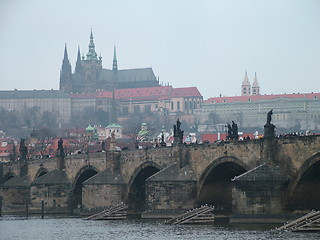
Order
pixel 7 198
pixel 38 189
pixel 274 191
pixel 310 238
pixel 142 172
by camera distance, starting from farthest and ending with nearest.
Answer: pixel 7 198 → pixel 38 189 → pixel 142 172 → pixel 274 191 → pixel 310 238

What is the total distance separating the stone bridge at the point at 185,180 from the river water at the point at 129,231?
1585 millimetres

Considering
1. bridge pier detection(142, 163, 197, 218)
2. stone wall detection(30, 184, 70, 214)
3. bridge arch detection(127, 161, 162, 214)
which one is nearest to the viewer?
bridge pier detection(142, 163, 197, 218)

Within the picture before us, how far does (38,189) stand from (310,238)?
45357mm

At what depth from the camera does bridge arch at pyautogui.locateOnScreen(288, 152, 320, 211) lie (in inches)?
2357

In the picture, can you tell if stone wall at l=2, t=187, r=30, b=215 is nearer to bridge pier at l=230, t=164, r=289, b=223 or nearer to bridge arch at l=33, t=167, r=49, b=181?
bridge arch at l=33, t=167, r=49, b=181

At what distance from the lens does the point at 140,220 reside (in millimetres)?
75812

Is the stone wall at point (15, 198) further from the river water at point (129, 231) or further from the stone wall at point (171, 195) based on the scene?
the stone wall at point (171, 195)

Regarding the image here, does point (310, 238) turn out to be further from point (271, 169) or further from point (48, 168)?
point (48, 168)

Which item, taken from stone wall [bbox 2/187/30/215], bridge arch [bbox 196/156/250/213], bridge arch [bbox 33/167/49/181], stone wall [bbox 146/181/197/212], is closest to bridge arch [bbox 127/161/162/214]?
stone wall [bbox 146/181/197/212]

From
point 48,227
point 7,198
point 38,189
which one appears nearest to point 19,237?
point 48,227

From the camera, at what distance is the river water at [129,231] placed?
2298 inches

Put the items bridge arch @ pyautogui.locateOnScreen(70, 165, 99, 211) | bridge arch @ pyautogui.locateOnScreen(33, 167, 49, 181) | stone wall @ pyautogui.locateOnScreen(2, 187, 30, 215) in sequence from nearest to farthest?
bridge arch @ pyautogui.locateOnScreen(70, 165, 99, 211) → bridge arch @ pyautogui.locateOnScreen(33, 167, 49, 181) → stone wall @ pyautogui.locateOnScreen(2, 187, 30, 215)

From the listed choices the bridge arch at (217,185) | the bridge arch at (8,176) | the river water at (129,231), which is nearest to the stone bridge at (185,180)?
the bridge arch at (217,185)

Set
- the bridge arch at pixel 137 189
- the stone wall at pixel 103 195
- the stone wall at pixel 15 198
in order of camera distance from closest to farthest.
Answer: the bridge arch at pixel 137 189 < the stone wall at pixel 103 195 < the stone wall at pixel 15 198
